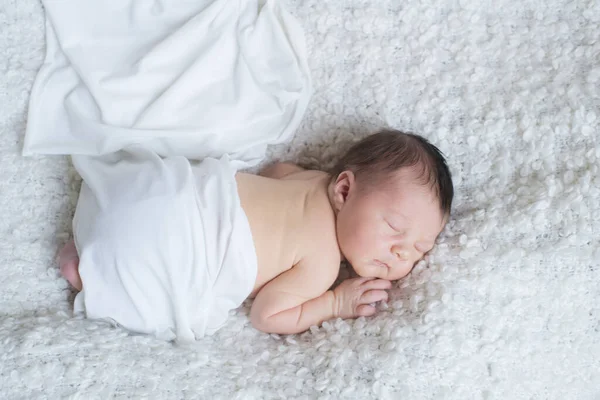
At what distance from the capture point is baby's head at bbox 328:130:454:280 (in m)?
1.40

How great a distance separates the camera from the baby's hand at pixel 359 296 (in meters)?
1.41

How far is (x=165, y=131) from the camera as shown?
4.86 feet

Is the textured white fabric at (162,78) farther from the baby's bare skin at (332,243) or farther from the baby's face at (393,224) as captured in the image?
the baby's face at (393,224)

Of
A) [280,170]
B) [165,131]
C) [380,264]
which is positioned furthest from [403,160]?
[165,131]

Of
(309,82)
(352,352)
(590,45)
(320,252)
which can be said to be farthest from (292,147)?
(590,45)

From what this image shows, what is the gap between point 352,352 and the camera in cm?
128

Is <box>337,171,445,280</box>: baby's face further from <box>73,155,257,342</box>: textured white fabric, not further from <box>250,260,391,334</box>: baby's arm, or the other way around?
<box>73,155,257,342</box>: textured white fabric

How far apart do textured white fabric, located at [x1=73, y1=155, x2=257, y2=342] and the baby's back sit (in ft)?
0.15

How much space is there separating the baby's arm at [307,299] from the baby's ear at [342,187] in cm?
13

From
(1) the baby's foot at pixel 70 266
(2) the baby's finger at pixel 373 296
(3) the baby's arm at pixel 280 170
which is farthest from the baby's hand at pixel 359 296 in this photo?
(1) the baby's foot at pixel 70 266

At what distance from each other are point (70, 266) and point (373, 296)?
0.61 m

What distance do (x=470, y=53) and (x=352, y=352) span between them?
2.49 ft

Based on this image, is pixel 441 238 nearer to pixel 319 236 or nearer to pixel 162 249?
pixel 319 236

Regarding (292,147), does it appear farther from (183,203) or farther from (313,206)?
(183,203)
